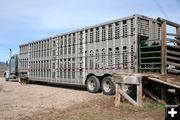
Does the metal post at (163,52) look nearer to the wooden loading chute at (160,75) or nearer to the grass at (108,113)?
the wooden loading chute at (160,75)

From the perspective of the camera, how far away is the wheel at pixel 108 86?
14227 millimetres

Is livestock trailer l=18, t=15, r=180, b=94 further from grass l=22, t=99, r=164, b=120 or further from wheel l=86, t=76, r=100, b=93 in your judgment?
grass l=22, t=99, r=164, b=120

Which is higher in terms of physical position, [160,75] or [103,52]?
[103,52]

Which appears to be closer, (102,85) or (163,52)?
(163,52)

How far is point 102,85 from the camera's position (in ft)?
49.7

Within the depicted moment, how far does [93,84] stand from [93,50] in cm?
195

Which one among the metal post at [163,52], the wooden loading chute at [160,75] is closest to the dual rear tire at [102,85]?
the wooden loading chute at [160,75]

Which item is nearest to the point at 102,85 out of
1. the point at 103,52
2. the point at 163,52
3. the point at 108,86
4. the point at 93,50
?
the point at 108,86

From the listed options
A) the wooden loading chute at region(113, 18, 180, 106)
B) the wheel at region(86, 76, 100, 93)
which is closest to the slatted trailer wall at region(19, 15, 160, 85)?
the wheel at region(86, 76, 100, 93)

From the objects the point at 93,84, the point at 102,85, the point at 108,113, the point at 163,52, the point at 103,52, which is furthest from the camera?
the point at 93,84

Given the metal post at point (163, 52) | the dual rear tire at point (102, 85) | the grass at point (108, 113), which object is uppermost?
the metal post at point (163, 52)

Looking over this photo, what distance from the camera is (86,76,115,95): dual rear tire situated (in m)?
14.4

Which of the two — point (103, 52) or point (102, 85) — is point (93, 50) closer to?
point (103, 52)

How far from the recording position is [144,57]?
12.7 m
